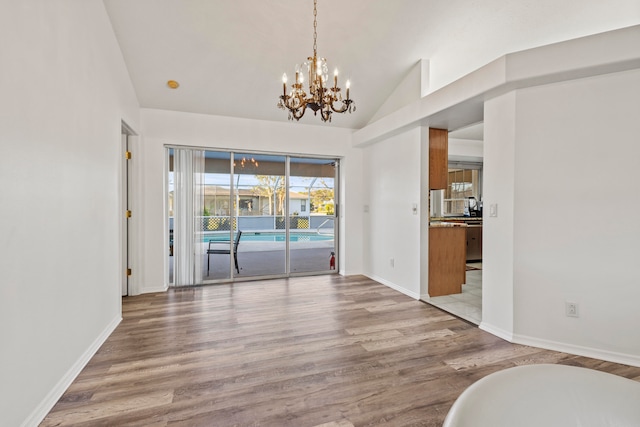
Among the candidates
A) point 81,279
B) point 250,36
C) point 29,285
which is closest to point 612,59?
point 250,36

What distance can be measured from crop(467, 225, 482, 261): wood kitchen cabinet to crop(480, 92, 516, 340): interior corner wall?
3863 mm

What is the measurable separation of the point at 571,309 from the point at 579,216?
80cm

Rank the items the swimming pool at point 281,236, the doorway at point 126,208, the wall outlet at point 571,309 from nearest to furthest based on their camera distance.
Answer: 1. the wall outlet at point 571,309
2. the doorway at point 126,208
3. the swimming pool at point 281,236

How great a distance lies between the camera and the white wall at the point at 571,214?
246cm

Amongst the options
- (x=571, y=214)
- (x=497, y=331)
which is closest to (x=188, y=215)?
(x=497, y=331)

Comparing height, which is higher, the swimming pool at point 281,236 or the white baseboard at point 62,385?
the swimming pool at point 281,236

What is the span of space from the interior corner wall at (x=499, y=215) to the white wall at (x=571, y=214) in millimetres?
11

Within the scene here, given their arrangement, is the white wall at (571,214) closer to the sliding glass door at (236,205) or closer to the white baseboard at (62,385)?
the sliding glass door at (236,205)

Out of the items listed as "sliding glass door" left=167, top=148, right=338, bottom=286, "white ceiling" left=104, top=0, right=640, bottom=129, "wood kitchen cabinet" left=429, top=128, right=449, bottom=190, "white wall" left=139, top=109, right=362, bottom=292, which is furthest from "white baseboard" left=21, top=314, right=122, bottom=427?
"wood kitchen cabinet" left=429, top=128, right=449, bottom=190

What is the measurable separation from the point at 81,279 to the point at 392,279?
382 centimetres

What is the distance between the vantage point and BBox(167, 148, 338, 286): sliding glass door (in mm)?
4781

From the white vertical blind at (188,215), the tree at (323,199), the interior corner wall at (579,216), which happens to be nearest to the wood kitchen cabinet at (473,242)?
the tree at (323,199)

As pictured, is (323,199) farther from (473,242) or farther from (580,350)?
(580,350)

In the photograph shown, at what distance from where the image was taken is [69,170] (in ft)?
7.38
